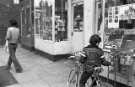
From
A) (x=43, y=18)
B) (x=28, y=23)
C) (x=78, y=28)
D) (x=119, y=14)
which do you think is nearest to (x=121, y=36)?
(x=119, y=14)

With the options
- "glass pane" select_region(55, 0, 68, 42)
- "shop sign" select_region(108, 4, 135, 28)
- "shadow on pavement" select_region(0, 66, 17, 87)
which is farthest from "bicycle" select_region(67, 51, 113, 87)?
"glass pane" select_region(55, 0, 68, 42)

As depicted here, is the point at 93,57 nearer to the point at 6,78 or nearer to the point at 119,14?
the point at 119,14

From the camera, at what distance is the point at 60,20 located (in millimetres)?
9742

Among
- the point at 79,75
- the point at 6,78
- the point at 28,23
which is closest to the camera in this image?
the point at 79,75

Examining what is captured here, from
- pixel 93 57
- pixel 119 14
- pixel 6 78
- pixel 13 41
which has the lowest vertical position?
pixel 6 78

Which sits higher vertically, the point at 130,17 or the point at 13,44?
the point at 130,17

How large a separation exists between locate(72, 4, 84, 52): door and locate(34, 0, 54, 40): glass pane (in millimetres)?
1000

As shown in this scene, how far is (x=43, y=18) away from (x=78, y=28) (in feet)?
7.31

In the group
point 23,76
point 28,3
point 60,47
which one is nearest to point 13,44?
point 23,76

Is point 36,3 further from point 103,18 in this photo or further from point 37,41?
point 103,18

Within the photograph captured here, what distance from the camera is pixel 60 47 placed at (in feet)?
31.4

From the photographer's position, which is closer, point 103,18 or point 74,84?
point 74,84

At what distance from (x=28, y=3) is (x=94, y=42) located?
9186 mm

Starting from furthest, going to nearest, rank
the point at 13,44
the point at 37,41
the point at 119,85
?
the point at 37,41, the point at 13,44, the point at 119,85
